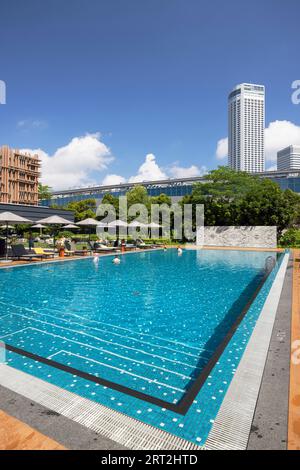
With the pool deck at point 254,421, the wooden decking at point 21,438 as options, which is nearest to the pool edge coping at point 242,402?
the pool deck at point 254,421

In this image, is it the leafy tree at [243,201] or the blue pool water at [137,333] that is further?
the leafy tree at [243,201]

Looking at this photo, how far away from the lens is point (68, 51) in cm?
1512

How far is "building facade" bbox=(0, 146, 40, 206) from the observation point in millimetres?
69500

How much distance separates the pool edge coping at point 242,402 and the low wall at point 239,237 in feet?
86.1

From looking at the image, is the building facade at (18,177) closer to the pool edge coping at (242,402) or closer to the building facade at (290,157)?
the pool edge coping at (242,402)

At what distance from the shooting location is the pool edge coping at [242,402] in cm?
243

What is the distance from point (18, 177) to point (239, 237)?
6356cm

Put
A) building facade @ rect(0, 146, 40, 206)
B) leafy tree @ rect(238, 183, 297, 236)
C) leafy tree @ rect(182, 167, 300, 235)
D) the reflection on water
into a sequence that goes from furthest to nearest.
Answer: building facade @ rect(0, 146, 40, 206) < leafy tree @ rect(182, 167, 300, 235) < leafy tree @ rect(238, 183, 297, 236) < the reflection on water

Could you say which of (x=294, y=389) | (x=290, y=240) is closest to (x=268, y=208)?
(x=290, y=240)

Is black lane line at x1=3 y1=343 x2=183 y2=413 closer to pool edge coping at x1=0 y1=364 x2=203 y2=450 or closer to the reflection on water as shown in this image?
pool edge coping at x1=0 y1=364 x2=203 y2=450

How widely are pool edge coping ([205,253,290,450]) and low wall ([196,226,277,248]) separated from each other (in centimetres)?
2624

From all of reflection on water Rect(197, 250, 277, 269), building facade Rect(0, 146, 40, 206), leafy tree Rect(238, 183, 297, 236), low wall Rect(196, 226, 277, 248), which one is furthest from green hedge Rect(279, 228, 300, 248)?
building facade Rect(0, 146, 40, 206)

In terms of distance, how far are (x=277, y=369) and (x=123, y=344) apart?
264 centimetres

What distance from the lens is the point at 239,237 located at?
30641 mm
